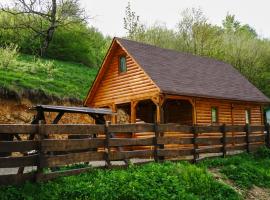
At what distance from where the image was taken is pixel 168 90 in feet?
61.7

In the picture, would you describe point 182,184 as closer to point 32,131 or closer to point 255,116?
point 32,131

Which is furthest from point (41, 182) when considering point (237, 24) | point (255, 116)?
point (237, 24)

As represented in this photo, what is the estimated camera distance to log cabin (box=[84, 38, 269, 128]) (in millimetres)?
20328

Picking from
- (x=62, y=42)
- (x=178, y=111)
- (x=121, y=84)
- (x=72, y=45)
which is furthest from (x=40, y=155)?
(x=62, y=42)

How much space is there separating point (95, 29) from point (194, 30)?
15.4m

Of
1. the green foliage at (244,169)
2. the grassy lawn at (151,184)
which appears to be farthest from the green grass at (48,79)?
the grassy lawn at (151,184)

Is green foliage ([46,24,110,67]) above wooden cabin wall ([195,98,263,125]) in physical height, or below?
above

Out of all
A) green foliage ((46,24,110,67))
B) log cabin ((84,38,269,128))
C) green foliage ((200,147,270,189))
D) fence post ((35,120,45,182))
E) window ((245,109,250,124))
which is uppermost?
green foliage ((46,24,110,67))

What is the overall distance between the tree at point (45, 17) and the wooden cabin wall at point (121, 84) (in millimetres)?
14175

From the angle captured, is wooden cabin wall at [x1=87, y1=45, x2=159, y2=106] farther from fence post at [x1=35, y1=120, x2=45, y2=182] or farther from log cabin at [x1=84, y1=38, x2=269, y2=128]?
fence post at [x1=35, y1=120, x2=45, y2=182]

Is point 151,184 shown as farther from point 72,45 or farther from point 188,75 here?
point 72,45

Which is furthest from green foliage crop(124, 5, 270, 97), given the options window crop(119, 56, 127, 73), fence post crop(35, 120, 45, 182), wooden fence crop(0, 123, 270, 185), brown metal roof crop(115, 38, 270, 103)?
fence post crop(35, 120, 45, 182)

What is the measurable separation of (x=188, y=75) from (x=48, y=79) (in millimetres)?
9727

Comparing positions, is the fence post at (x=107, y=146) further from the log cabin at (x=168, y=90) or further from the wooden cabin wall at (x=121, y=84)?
the wooden cabin wall at (x=121, y=84)
